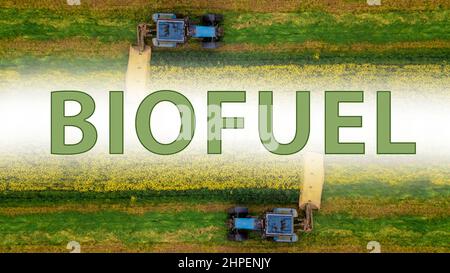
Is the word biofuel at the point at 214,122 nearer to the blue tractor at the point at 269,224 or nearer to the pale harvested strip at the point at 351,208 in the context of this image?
the pale harvested strip at the point at 351,208

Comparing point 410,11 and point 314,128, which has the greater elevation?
point 410,11

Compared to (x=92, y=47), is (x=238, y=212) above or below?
below

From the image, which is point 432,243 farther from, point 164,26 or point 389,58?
point 164,26

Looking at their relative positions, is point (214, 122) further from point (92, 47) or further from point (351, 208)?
point (351, 208)

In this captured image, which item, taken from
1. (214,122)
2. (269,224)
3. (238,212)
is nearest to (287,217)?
(269,224)

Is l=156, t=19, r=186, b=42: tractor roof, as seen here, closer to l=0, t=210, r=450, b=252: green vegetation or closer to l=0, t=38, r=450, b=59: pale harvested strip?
l=0, t=38, r=450, b=59: pale harvested strip
